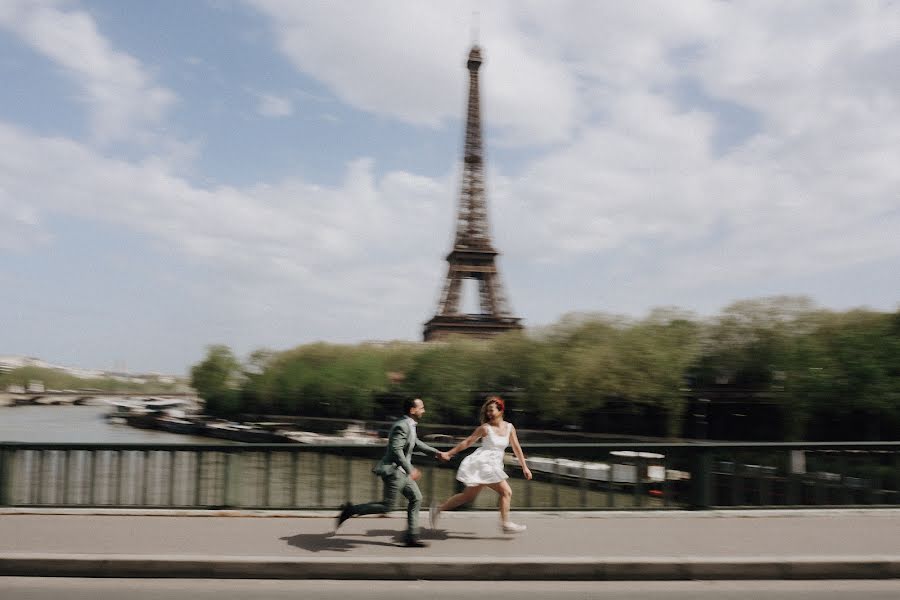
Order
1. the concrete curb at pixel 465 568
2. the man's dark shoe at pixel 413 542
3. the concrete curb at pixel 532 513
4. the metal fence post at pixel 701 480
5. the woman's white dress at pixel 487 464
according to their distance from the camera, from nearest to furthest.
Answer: the concrete curb at pixel 465 568
the man's dark shoe at pixel 413 542
the woman's white dress at pixel 487 464
the concrete curb at pixel 532 513
the metal fence post at pixel 701 480

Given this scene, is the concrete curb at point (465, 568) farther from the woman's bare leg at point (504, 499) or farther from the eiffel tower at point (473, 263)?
the eiffel tower at point (473, 263)

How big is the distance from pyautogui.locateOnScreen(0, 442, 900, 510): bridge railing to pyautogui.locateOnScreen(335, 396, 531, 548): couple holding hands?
1.37 meters

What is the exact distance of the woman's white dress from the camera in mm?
8312

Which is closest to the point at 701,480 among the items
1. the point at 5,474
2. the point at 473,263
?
the point at 5,474

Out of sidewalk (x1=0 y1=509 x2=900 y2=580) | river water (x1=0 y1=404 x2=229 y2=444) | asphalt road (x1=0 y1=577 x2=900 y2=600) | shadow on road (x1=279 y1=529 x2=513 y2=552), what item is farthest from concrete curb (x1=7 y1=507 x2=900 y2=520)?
river water (x1=0 y1=404 x2=229 y2=444)

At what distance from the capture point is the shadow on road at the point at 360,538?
26.3 feet

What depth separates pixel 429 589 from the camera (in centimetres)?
695

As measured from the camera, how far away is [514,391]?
216 ft

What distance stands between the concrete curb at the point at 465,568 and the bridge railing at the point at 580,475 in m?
2.47

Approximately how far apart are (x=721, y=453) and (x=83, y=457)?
8.15 m

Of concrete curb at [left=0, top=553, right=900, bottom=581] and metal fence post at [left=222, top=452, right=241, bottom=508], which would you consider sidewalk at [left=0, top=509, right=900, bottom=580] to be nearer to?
concrete curb at [left=0, top=553, right=900, bottom=581]

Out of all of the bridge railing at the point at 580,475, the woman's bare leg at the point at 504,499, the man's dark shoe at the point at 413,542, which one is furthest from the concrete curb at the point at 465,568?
the bridge railing at the point at 580,475

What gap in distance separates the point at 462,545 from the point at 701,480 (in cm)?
364

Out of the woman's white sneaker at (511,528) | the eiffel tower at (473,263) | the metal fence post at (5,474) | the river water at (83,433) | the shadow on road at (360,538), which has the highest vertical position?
the eiffel tower at (473,263)
